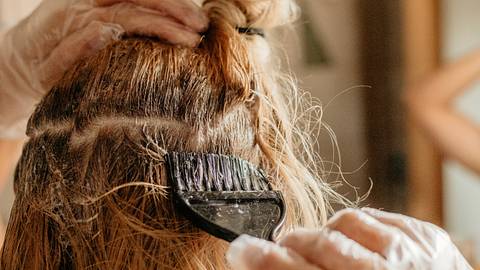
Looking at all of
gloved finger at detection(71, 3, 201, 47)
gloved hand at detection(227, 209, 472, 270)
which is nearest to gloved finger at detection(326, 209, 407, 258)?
gloved hand at detection(227, 209, 472, 270)

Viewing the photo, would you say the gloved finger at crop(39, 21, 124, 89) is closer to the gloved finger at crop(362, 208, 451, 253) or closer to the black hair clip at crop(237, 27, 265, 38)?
the black hair clip at crop(237, 27, 265, 38)

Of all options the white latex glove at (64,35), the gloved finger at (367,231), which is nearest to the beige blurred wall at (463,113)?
the white latex glove at (64,35)

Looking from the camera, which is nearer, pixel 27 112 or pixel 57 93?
pixel 57 93

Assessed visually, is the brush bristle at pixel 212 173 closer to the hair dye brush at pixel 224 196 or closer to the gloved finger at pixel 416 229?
the hair dye brush at pixel 224 196

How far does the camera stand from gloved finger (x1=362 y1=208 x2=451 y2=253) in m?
0.67

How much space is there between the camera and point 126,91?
760 millimetres

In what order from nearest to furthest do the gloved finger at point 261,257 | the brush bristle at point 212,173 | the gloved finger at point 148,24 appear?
1. the gloved finger at point 261,257
2. the brush bristle at point 212,173
3. the gloved finger at point 148,24

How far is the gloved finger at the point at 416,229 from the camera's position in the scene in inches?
26.4

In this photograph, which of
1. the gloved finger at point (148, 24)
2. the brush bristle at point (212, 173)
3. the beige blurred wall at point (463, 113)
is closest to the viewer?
the brush bristle at point (212, 173)

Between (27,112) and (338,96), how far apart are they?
1.08 meters

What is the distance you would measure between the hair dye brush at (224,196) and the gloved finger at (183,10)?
171mm

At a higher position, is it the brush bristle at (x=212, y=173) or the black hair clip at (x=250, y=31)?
the black hair clip at (x=250, y=31)

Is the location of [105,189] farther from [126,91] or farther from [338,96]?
[338,96]

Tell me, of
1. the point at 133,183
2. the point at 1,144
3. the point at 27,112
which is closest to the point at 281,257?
the point at 133,183
